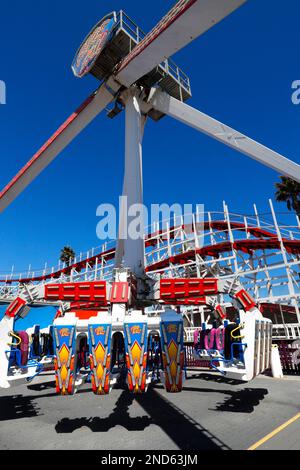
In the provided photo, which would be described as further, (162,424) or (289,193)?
(289,193)

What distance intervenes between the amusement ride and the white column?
5 cm

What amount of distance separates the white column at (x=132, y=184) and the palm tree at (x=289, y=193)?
25040 millimetres

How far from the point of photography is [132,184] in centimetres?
1237

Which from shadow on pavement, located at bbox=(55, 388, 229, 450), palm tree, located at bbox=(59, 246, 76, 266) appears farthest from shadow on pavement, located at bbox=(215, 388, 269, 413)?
palm tree, located at bbox=(59, 246, 76, 266)

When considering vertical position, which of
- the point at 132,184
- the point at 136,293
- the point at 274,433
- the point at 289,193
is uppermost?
the point at 289,193

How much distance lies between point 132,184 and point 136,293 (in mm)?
4884

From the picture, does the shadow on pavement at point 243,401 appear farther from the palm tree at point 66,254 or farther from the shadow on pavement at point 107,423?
the palm tree at point 66,254

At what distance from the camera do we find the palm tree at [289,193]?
3231cm

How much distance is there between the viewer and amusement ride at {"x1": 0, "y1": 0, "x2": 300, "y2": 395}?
20.7 ft

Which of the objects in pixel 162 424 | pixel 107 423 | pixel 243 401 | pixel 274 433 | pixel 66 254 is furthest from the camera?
pixel 66 254

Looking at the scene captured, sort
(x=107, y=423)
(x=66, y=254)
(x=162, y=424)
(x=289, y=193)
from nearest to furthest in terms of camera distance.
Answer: (x=162, y=424) < (x=107, y=423) < (x=289, y=193) < (x=66, y=254)

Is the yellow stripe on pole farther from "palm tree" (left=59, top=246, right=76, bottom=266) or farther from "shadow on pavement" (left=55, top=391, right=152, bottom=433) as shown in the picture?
"palm tree" (left=59, top=246, right=76, bottom=266)

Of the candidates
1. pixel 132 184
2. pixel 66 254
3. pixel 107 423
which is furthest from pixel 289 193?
pixel 66 254

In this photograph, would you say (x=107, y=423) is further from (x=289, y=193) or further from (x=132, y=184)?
(x=289, y=193)
